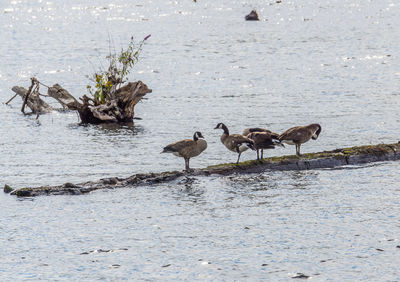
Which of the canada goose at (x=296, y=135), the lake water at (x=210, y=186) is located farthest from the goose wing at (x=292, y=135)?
the lake water at (x=210, y=186)

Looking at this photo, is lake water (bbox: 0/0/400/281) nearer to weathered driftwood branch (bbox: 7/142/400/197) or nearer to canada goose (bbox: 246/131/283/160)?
weathered driftwood branch (bbox: 7/142/400/197)

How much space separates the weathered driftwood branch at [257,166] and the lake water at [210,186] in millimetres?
291

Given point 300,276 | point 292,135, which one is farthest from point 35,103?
point 300,276

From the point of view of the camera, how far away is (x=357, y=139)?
28344mm

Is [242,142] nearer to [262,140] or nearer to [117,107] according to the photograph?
[262,140]

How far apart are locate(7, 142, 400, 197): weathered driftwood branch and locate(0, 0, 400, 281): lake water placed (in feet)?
0.96

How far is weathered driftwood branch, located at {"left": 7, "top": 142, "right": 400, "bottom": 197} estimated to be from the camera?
1950 centimetres

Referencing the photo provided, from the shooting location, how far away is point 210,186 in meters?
20.4

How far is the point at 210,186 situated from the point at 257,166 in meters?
1.43

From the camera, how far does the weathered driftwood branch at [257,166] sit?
19.5 m

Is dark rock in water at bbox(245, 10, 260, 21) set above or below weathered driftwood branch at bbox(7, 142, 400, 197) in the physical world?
above

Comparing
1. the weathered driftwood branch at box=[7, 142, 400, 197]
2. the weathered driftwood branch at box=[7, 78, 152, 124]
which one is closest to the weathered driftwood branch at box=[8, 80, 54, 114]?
the weathered driftwood branch at box=[7, 78, 152, 124]

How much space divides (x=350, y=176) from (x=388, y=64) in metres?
39.9

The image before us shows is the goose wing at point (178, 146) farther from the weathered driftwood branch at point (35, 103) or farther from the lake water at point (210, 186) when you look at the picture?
the weathered driftwood branch at point (35, 103)
